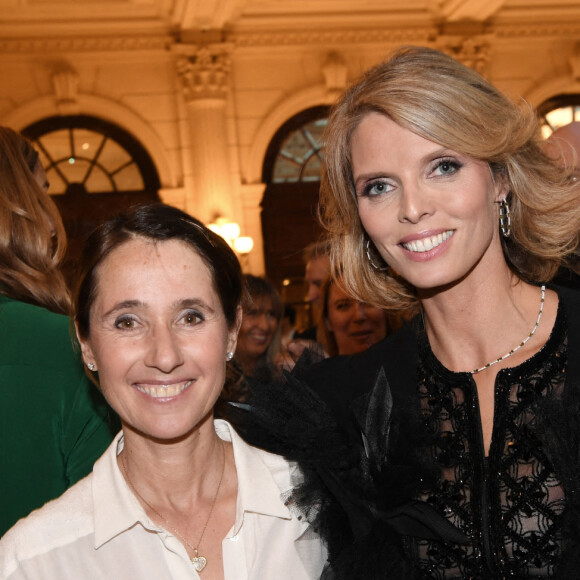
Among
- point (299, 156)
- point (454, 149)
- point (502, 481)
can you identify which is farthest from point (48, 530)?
point (299, 156)

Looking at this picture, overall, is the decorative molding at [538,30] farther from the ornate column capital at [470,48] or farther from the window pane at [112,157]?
the window pane at [112,157]

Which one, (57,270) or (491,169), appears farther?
(57,270)

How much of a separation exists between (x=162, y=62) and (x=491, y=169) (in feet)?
31.6

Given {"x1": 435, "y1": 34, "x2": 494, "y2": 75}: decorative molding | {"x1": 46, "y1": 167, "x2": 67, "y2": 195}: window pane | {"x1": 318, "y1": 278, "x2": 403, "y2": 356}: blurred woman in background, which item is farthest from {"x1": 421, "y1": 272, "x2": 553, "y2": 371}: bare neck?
{"x1": 435, "y1": 34, "x2": 494, "y2": 75}: decorative molding

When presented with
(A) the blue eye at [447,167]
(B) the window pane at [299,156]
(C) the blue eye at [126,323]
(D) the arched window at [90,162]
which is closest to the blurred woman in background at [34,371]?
(C) the blue eye at [126,323]

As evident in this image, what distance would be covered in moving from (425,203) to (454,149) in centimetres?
14

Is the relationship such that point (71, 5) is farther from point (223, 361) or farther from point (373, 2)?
point (223, 361)

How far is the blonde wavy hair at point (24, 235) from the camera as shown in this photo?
7.25ft

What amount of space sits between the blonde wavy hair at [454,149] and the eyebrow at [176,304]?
0.58 m

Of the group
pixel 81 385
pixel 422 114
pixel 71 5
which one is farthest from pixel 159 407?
pixel 71 5

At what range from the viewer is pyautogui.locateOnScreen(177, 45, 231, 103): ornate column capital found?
35.4ft

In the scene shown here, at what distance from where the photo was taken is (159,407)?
1824mm

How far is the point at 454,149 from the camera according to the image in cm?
192

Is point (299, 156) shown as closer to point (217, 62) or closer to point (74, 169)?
point (217, 62)
